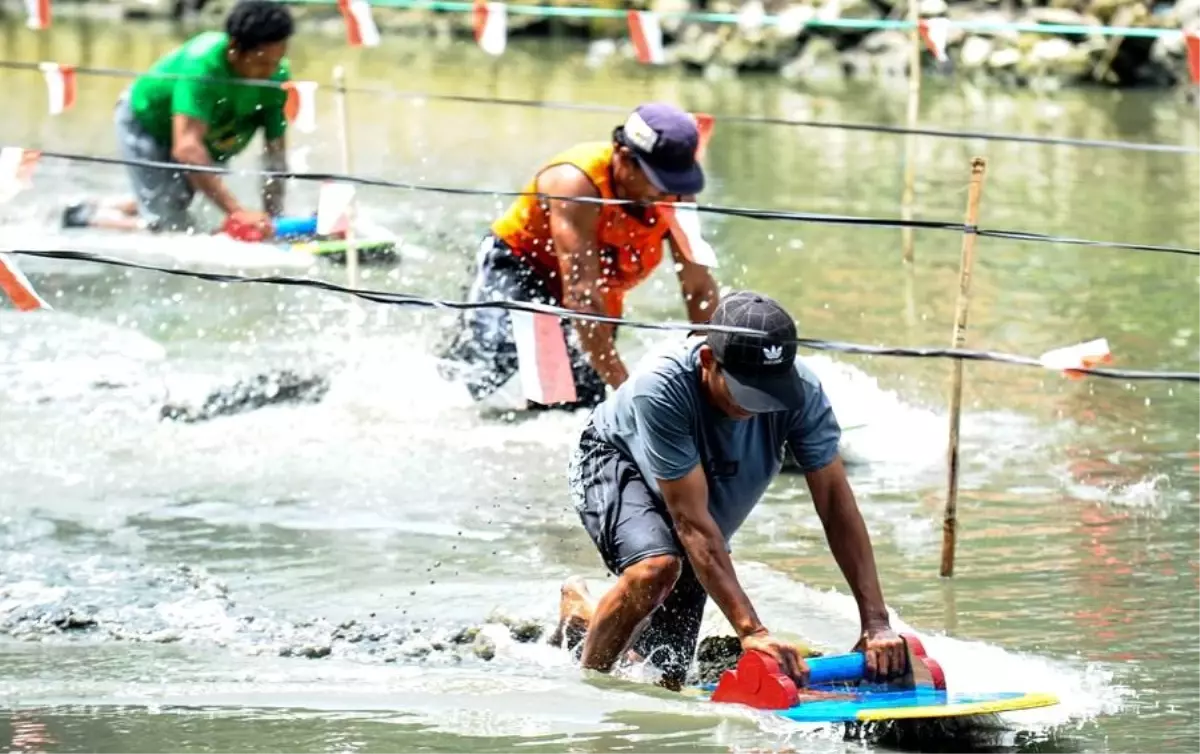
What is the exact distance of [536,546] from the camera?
→ 7195mm

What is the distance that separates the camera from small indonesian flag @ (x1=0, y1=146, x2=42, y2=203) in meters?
6.98

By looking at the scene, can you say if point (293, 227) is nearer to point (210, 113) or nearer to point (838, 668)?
point (210, 113)

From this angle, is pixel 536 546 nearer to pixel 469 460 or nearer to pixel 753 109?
pixel 469 460

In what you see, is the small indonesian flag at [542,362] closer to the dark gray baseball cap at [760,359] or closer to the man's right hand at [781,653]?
the dark gray baseball cap at [760,359]

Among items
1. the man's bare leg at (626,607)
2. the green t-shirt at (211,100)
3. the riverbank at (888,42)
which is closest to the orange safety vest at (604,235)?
the man's bare leg at (626,607)

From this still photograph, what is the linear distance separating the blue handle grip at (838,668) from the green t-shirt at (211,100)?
19.3ft

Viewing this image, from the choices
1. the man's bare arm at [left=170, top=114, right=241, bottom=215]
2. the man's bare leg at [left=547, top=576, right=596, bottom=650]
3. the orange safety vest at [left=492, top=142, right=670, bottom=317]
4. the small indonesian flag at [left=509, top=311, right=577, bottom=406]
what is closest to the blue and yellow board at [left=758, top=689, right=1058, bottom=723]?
the man's bare leg at [left=547, top=576, right=596, bottom=650]

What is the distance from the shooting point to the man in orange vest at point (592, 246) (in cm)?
670

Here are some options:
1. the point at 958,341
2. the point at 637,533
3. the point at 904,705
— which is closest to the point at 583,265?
Result: the point at 958,341

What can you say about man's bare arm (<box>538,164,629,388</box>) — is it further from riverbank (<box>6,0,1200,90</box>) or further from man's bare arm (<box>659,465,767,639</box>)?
riverbank (<box>6,0,1200,90</box>)

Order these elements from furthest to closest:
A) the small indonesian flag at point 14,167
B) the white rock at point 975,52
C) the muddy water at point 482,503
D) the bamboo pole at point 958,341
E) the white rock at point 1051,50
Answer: the white rock at point 975,52 < the white rock at point 1051,50 < the small indonesian flag at point 14,167 < the bamboo pole at point 958,341 < the muddy water at point 482,503

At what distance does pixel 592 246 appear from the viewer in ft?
23.7

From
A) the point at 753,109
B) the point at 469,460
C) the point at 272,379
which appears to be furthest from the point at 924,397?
the point at 753,109

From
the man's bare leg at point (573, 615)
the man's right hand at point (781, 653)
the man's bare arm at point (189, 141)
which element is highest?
the man's bare arm at point (189, 141)
